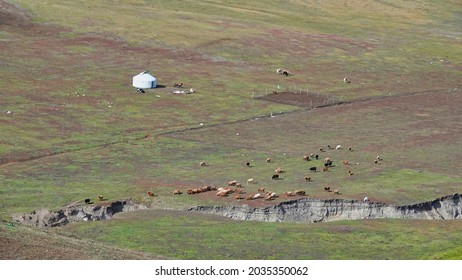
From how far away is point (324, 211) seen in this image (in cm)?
5509

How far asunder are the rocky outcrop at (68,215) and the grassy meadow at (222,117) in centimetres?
116

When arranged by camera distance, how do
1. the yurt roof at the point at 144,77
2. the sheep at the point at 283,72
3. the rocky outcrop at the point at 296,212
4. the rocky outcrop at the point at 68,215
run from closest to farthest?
1. the rocky outcrop at the point at 68,215
2. the rocky outcrop at the point at 296,212
3. the yurt roof at the point at 144,77
4. the sheep at the point at 283,72

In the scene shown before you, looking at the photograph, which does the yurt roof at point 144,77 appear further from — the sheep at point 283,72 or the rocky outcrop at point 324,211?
the rocky outcrop at point 324,211

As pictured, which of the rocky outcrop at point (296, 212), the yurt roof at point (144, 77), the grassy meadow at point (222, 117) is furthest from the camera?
the yurt roof at point (144, 77)

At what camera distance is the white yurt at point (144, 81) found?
299 feet

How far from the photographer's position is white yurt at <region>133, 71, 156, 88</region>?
91.1 m

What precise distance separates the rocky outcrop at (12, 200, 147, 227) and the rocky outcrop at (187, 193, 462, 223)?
12.6 ft

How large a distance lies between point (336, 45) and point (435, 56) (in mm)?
10282

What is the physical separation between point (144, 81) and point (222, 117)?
1094cm

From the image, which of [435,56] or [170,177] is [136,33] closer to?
[435,56]

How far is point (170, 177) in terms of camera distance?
204ft

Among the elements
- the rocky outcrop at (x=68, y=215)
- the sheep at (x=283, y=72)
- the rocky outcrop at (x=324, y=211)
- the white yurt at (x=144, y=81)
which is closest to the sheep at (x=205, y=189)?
the rocky outcrop at (x=324, y=211)

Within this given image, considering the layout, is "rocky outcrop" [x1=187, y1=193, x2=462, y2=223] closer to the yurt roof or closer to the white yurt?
the white yurt
